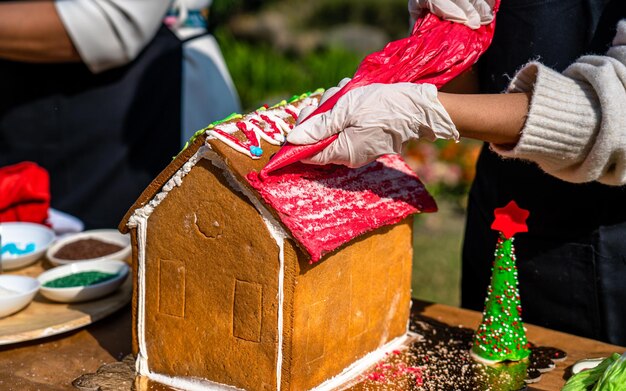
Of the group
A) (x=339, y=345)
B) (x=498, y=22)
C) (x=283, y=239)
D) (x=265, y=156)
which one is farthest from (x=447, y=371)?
(x=498, y=22)

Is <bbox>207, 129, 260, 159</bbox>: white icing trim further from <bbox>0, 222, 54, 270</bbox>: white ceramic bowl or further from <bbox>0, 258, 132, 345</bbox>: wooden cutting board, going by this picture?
<bbox>0, 222, 54, 270</bbox>: white ceramic bowl

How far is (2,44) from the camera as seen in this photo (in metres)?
2.89

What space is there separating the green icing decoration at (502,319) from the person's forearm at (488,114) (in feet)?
0.92

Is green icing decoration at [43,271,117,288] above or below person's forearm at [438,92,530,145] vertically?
below

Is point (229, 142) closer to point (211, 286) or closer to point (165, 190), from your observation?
point (165, 190)

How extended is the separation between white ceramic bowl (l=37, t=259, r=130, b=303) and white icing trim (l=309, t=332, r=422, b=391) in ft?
2.47

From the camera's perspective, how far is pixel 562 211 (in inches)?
81.9

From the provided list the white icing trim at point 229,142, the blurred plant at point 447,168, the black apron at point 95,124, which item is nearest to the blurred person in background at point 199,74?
the black apron at point 95,124

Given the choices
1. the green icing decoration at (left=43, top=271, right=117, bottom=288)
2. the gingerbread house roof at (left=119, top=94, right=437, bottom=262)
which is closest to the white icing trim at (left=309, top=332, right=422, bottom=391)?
the gingerbread house roof at (left=119, top=94, right=437, bottom=262)

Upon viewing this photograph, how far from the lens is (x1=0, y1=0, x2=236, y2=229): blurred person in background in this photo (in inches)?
114

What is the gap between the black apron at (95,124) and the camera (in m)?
3.12

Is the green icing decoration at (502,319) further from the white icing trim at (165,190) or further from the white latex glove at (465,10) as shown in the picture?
the white icing trim at (165,190)

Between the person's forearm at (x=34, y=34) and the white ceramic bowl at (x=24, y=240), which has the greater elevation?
the person's forearm at (x=34, y=34)

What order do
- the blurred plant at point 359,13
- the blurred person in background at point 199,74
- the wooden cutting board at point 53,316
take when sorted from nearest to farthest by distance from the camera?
the wooden cutting board at point 53,316, the blurred person in background at point 199,74, the blurred plant at point 359,13
